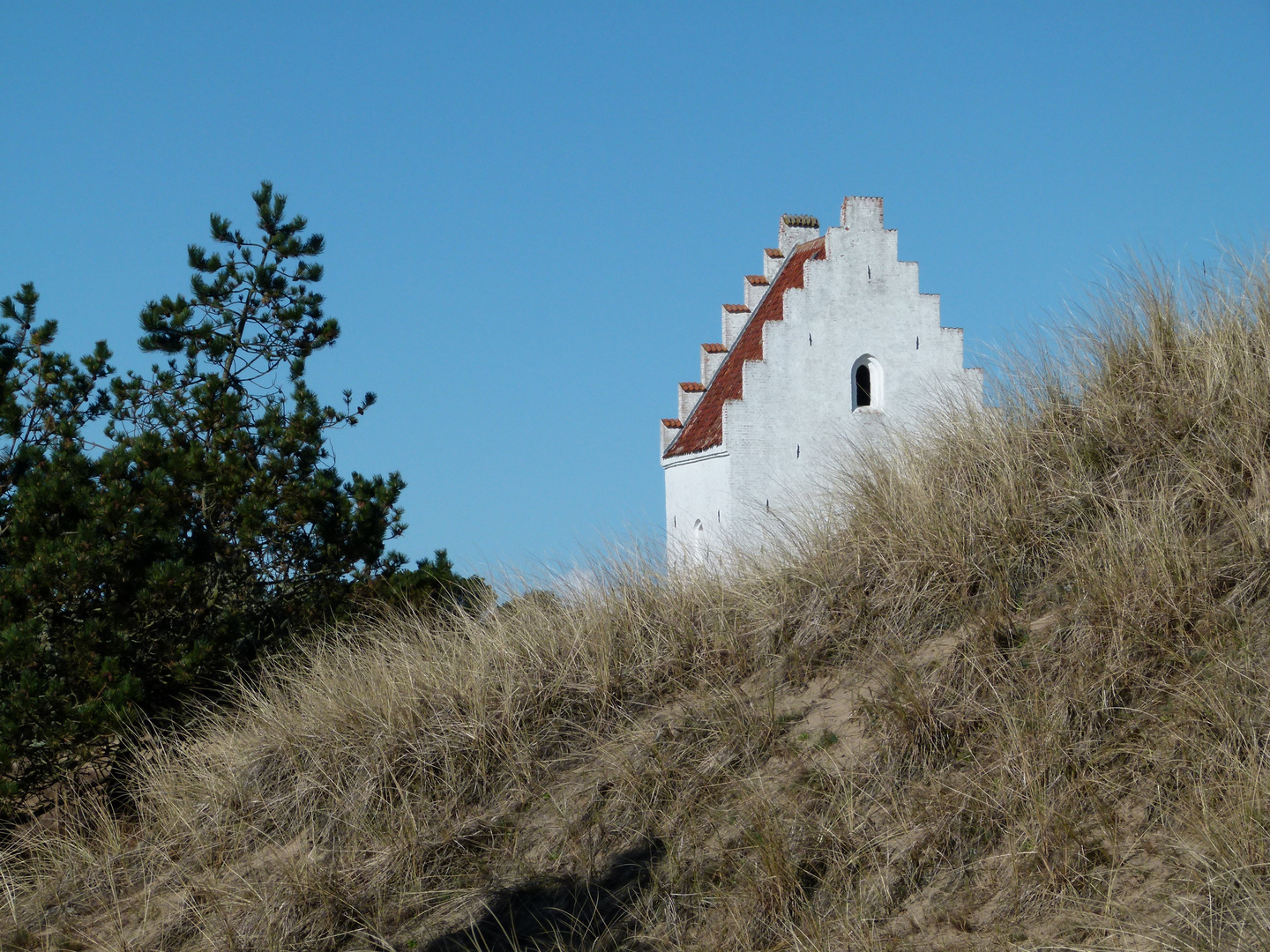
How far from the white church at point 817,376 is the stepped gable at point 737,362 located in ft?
0.18

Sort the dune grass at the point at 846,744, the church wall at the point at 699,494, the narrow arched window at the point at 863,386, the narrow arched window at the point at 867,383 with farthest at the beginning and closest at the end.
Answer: the narrow arched window at the point at 863,386 → the narrow arched window at the point at 867,383 → the church wall at the point at 699,494 → the dune grass at the point at 846,744

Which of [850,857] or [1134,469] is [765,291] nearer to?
[1134,469]

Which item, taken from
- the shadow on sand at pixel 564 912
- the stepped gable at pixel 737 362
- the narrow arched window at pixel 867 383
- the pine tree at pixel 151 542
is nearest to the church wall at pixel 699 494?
the stepped gable at pixel 737 362

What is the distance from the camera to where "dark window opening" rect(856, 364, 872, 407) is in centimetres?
2186

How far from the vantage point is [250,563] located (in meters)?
10.6

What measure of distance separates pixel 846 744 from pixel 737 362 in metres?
17.3

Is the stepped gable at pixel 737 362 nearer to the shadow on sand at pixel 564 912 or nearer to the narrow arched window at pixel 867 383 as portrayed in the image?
the narrow arched window at pixel 867 383

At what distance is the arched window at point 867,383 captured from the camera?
70.2ft

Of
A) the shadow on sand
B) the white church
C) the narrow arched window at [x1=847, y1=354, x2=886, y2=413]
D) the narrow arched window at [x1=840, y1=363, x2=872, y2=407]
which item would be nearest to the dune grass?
the shadow on sand

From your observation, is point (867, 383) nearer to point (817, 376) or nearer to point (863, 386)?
point (863, 386)

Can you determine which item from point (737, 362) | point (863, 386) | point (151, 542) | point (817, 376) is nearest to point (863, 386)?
Answer: point (863, 386)

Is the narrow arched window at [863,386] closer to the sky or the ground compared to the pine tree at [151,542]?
closer to the sky

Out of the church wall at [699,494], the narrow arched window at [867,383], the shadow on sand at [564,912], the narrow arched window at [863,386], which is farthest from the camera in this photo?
the narrow arched window at [863,386]

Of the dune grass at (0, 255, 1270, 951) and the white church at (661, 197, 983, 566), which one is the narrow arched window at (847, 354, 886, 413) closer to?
the white church at (661, 197, 983, 566)
